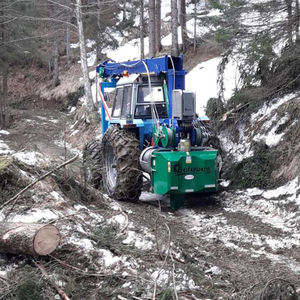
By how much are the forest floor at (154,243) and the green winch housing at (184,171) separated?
1.61 feet

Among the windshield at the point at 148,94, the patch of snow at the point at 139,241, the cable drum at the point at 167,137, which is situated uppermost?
the windshield at the point at 148,94

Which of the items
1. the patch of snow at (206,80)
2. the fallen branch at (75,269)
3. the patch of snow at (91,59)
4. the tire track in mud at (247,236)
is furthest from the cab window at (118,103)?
the patch of snow at (91,59)

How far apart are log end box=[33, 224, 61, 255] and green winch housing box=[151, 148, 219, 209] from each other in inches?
127

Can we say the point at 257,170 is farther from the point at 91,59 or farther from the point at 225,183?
the point at 91,59

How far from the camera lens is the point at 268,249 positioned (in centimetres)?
630

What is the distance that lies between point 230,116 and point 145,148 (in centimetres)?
335

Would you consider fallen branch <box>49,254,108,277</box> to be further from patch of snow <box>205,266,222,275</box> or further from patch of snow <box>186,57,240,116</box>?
patch of snow <box>186,57,240,116</box>

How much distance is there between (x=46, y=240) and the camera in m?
5.08

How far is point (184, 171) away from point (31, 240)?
3729 millimetres

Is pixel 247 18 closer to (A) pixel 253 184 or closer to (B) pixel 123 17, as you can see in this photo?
(A) pixel 253 184

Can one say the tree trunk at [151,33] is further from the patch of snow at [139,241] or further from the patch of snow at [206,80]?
the patch of snow at [139,241]

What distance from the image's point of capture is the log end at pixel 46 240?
5027 mm

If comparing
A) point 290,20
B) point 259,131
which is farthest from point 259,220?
point 290,20

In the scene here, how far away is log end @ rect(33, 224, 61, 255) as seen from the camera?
5027 mm
